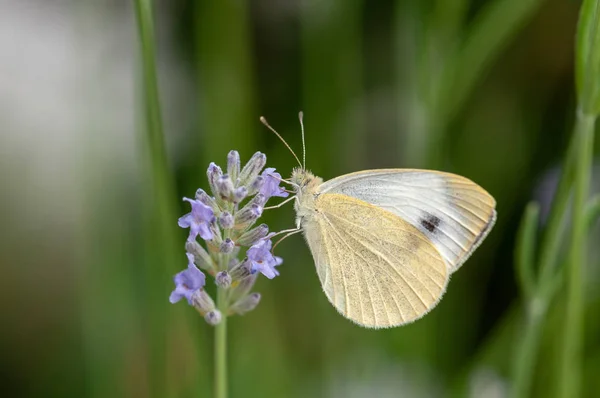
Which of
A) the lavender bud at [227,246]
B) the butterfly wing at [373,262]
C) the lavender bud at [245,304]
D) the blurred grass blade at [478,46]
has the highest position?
the blurred grass blade at [478,46]

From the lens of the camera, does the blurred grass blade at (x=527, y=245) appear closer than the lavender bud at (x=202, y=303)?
No

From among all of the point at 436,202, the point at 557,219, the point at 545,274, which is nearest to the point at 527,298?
the point at 545,274

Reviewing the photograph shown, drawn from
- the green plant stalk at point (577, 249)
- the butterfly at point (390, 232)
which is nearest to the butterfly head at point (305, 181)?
the butterfly at point (390, 232)

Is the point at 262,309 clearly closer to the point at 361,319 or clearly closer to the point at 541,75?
the point at 361,319

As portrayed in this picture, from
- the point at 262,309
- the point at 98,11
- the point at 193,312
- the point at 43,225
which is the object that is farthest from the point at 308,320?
the point at 98,11

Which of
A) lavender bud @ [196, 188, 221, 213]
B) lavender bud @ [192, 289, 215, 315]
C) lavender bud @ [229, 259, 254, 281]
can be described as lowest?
lavender bud @ [192, 289, 215, 315]

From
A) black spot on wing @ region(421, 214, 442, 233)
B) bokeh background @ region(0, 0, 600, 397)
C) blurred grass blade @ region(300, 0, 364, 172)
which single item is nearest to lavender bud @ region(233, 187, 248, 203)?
bokeh background @ region(0, 0, 600, 397)

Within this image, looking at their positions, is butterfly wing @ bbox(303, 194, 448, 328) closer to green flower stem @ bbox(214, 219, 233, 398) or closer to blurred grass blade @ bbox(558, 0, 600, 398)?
blurred grass blade @ bbox(558, 0, 600, 398)

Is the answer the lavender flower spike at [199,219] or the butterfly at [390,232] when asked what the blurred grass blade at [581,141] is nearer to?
the butterfly at [390,232]
